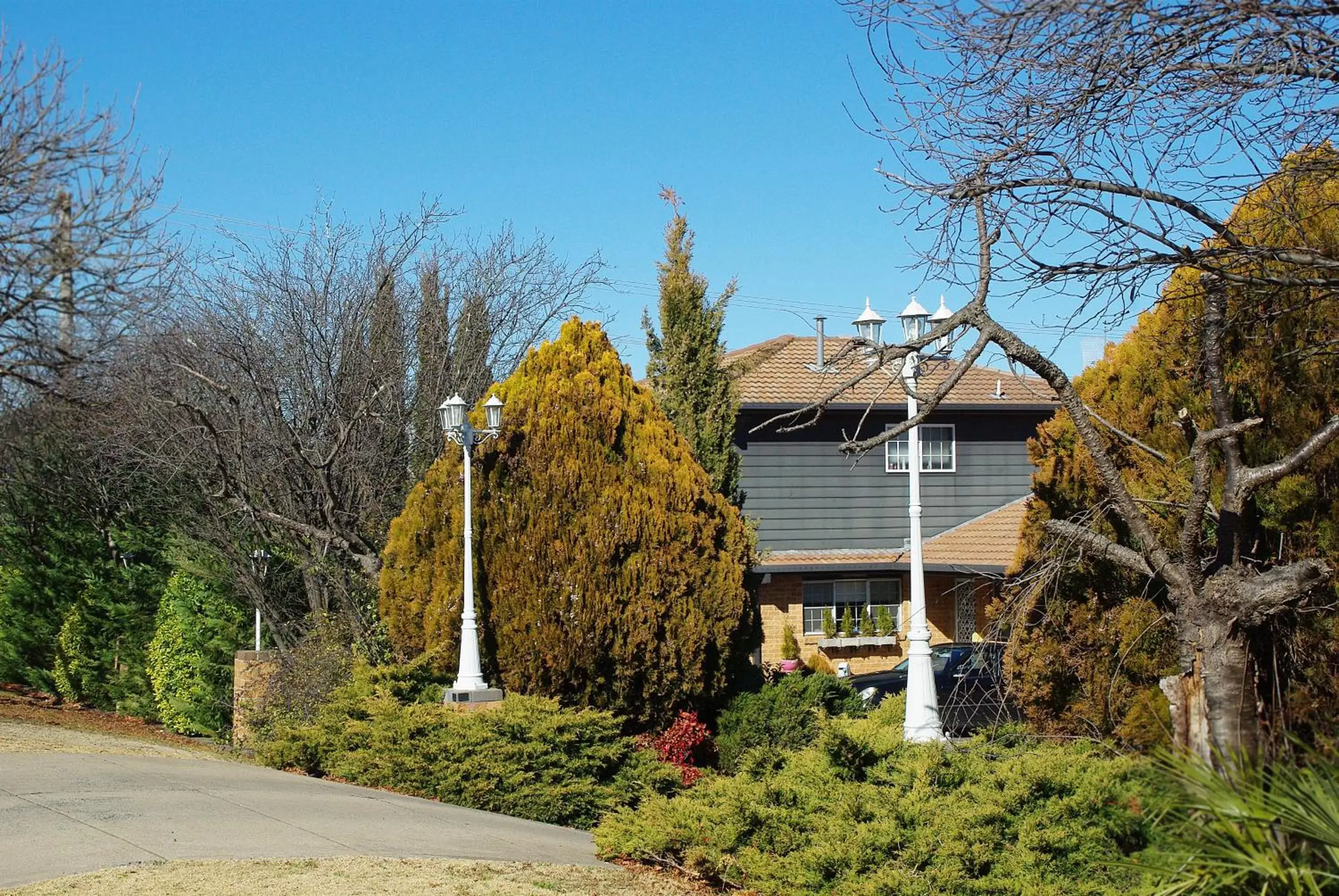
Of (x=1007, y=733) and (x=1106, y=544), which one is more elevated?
(x=1106, y=544)

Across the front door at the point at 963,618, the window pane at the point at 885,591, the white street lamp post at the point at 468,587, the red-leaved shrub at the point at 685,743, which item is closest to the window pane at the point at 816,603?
the window pane at the point at 885,591

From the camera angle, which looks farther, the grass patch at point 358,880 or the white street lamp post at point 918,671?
the white street lamp post at point 918,671

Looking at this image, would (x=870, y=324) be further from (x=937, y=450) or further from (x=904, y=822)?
(x=937, y=450)

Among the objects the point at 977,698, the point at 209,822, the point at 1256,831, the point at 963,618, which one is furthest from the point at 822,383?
the point at 1256,831

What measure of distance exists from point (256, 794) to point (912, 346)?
6.59 meters

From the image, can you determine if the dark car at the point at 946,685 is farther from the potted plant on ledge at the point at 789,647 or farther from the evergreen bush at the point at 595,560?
the potted plant on ledge at the point at 789,647

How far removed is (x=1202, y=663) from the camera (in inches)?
263

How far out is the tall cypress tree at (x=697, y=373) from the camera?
62.4 ft

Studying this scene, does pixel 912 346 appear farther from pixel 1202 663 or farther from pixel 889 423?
pixel 889 423

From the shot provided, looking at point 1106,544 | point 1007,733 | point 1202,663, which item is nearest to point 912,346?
point 1106,544

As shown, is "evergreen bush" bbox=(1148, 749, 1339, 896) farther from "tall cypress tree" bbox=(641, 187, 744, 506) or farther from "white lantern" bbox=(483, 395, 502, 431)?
"tall cypress tree" bbox=(641, 187, 744, 506)

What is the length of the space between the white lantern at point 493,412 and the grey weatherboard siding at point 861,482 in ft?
38.2

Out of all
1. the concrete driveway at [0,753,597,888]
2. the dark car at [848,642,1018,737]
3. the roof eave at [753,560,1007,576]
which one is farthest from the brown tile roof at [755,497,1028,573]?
the concrete driveway at [0,753,597,888]

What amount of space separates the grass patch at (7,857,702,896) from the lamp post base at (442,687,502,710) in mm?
4548
